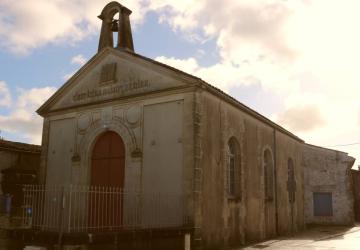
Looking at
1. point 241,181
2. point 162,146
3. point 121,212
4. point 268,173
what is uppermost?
point 162,146

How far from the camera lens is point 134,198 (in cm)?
1274

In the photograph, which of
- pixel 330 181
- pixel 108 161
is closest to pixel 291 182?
pixel 330 181

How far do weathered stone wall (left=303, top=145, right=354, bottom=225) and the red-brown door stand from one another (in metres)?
13.9

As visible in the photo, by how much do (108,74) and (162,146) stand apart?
3777 mm

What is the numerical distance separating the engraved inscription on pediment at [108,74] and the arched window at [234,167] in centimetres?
487

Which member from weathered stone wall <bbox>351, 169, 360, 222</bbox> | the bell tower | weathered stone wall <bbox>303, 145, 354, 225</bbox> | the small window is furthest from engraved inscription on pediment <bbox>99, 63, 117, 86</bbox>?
Result: weathered stone wall <bbox>351, 169, 360, 222</bbox>

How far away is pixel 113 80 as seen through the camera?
14.5 m

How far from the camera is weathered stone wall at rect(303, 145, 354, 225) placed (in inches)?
913

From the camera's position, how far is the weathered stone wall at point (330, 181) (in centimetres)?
2319

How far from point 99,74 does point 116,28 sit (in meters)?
2.32

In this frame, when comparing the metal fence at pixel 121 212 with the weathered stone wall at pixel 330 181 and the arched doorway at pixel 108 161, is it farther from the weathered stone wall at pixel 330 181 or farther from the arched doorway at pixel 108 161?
the weathered stone wall at pixel 330 181

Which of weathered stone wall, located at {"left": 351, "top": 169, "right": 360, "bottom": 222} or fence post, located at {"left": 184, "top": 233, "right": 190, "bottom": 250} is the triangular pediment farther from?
weathered stone wall, located at {"left": 351, "top": 169, "right": 360, "bottom": 222}

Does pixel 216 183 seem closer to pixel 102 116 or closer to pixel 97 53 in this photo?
pixel 102 116

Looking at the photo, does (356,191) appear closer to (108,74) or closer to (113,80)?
(113,80)
